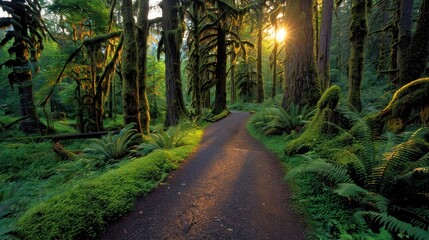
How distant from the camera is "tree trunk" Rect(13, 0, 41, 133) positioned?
35.8ft

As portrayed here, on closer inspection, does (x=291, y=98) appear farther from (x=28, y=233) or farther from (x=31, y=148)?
(x=31, y=148)

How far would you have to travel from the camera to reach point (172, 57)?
1026 centimetres

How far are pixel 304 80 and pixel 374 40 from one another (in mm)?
25289

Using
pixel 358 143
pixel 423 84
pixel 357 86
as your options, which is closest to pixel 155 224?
pixel 358 143

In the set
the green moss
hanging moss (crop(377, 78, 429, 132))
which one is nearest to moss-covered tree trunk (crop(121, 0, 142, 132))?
the green moss

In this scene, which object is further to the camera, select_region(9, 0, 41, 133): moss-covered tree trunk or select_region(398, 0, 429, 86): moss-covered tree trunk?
select_region(9, 0, 41, 133): moss-covered tree trunk

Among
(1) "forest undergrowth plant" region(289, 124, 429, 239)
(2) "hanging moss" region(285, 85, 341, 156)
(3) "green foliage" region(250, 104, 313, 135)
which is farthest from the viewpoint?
(3) "green foliage" region(250, 104, 313, 135)

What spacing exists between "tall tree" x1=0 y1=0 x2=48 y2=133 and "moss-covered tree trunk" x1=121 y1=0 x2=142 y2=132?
7.31 metres

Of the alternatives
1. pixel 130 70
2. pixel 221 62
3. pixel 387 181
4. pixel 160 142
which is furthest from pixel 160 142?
pixel 221 62

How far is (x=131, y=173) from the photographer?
3924 millimetres

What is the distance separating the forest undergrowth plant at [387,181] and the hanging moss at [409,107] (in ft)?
2.31

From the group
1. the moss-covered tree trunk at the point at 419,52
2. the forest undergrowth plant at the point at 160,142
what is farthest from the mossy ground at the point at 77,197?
the moss-covered tree trunk at the point at 419,52

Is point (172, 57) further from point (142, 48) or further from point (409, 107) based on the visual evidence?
point (409, 107)

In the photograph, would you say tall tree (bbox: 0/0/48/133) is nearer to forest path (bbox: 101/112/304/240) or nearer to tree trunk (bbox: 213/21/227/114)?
tree trunk (bbox: 213/21/227/114)
